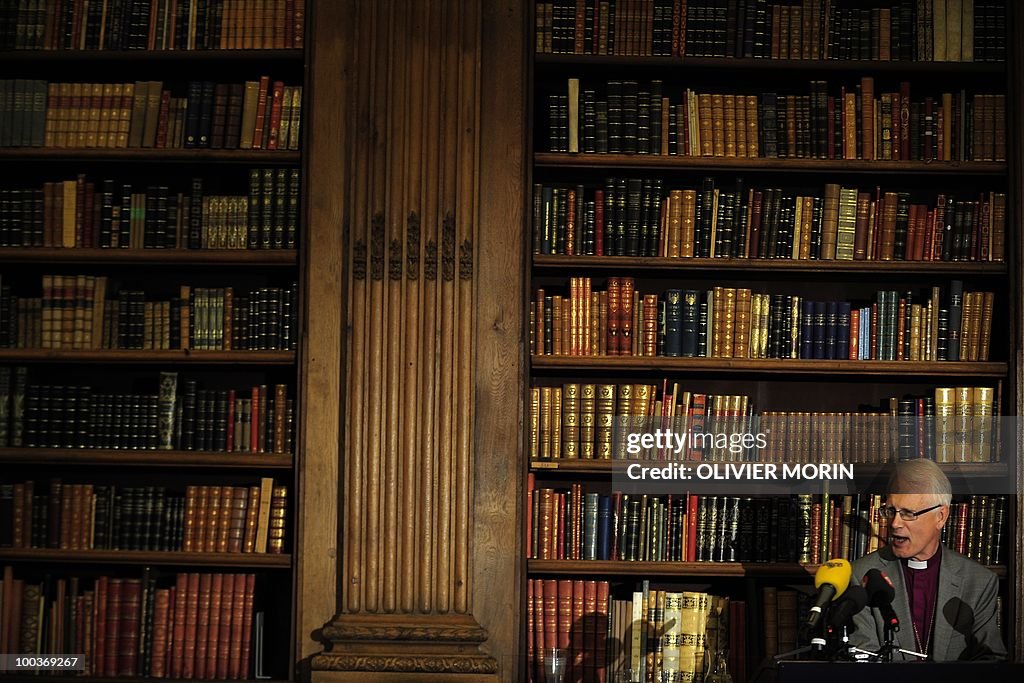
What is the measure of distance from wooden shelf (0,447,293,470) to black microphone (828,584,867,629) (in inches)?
77.3

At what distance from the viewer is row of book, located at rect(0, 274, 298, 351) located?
4227mm

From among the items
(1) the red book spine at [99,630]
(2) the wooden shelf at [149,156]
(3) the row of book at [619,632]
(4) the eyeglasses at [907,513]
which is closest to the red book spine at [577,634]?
(3) the row of book at [619,632]

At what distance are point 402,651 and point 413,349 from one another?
986 mm

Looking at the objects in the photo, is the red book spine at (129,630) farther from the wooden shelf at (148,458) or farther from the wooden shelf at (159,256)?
the wooden shelf at (159,256)

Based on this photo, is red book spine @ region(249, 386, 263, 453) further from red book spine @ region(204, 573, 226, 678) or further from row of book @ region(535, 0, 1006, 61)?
row of book @ region(535, 0, 1006, 61)

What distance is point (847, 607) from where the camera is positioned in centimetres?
294

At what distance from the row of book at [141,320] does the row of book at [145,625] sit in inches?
30.9

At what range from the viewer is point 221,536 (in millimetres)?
4191

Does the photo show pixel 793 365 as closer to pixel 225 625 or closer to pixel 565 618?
pixel 565 618

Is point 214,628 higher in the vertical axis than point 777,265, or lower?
lower

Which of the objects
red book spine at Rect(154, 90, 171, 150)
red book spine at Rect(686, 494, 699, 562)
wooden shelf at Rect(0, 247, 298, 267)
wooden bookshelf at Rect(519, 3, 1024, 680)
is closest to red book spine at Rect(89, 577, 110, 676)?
wooden shelf at Rect(0, 247, 298, 267)

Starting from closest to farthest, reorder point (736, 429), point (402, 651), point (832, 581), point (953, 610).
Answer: point (832, 581) < point (953, 610) < point (402, 651) < point (736, 429)

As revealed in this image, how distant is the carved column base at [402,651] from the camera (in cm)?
396

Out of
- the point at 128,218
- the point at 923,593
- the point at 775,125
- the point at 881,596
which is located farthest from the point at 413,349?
the point at 923,593
